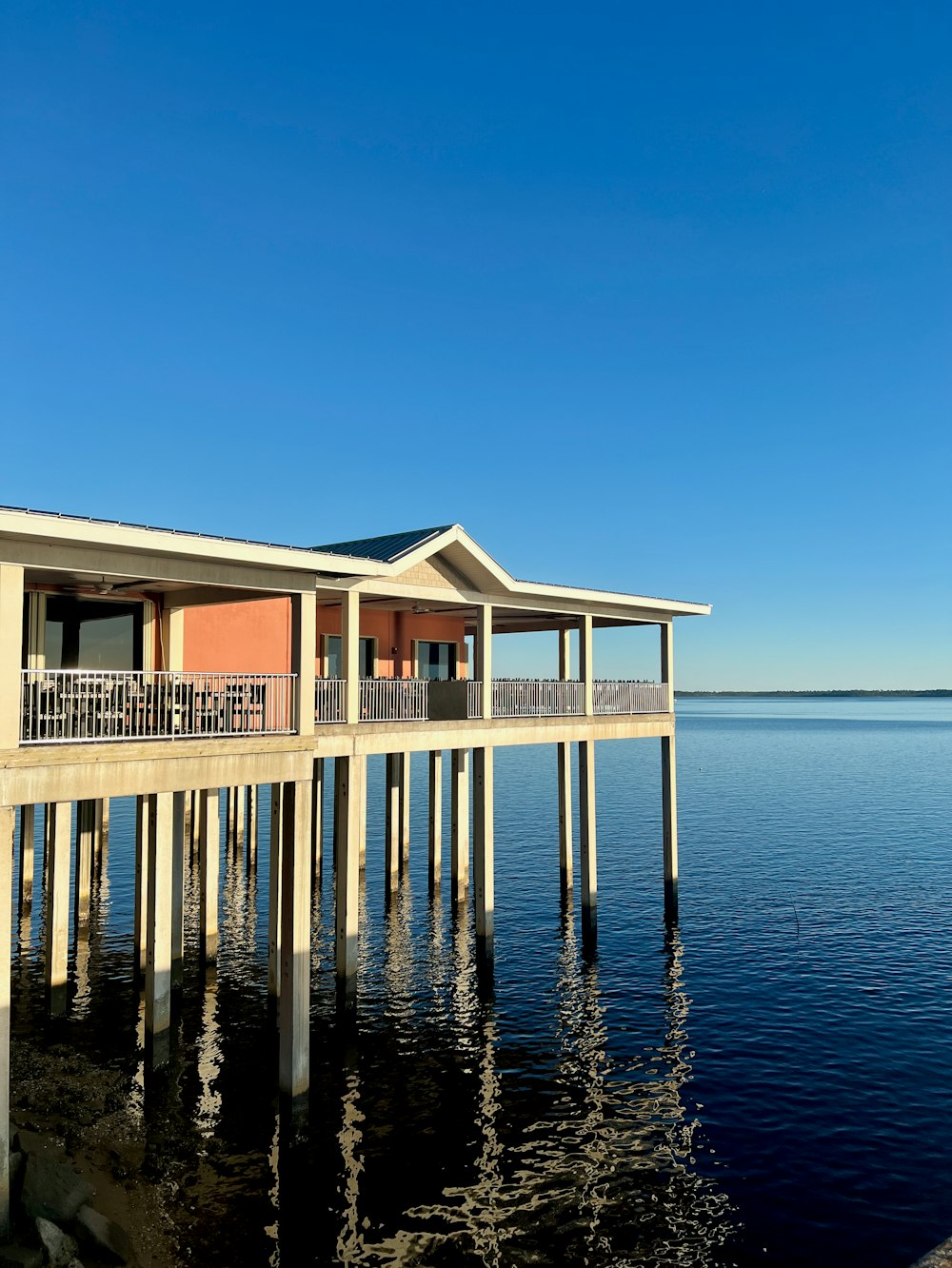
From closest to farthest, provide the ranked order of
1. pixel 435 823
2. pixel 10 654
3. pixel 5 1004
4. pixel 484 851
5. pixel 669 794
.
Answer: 1. pixel 5 1004
2. pixel 10 654
3. pixel 484 851
4. pixel 669 794
5. pixel 435 823

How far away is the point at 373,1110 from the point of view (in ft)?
54.9

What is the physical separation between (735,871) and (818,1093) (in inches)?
897

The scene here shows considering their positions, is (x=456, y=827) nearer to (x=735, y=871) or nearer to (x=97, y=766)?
(x=735, y=871)

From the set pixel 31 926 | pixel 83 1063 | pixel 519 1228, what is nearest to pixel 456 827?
pixel 31 926

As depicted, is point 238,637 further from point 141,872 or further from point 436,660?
point 141,872

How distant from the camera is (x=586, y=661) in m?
27.2

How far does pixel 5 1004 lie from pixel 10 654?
4602mm

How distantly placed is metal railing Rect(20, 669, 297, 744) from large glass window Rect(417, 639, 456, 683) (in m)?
12.5

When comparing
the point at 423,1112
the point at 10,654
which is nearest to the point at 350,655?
the point at 10,654

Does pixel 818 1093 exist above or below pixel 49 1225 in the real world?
below

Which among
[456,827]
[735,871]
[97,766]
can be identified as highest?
[97,766]

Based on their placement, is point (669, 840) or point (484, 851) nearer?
point (484, 851)

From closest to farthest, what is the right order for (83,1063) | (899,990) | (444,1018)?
1. (83,1063)
2. (444,1018)
3. (899,990)

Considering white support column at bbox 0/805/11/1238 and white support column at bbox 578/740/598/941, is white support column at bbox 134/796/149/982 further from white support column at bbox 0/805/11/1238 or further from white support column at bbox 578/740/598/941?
white support column at bbox 578/740/598/941
